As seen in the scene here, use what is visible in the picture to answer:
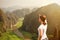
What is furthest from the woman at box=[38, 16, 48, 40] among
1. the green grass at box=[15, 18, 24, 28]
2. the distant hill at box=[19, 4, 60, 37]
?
the green grass at box=[15, 18, 24, 28]

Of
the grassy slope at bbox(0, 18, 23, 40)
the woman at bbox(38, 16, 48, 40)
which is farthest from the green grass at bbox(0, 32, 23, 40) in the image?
the woman at bbox(38, 16, 48, 40)

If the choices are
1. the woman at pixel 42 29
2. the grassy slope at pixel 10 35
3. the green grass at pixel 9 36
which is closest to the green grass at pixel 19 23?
the grassy slope at pixel 10 35

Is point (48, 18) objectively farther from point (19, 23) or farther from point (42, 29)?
point (19, 23)

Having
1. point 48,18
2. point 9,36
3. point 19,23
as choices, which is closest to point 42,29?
point 48,18

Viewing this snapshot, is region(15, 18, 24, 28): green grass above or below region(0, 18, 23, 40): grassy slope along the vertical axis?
above

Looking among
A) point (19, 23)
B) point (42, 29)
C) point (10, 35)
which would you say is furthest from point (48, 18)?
point (10, 35)

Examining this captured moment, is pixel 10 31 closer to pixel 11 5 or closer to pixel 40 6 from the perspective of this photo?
pixel 11 5

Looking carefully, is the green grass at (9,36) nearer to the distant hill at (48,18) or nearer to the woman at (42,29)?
the distant hill at (48,18)

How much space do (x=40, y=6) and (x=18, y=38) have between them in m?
0.42

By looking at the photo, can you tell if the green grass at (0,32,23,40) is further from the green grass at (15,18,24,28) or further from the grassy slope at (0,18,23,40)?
the green grass at (15,18,24,28)

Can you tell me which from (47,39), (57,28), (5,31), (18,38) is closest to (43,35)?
(47,39)

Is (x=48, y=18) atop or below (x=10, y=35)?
atop

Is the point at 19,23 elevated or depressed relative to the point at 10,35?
elevated

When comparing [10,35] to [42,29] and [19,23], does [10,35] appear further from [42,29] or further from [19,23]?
[42,29]
